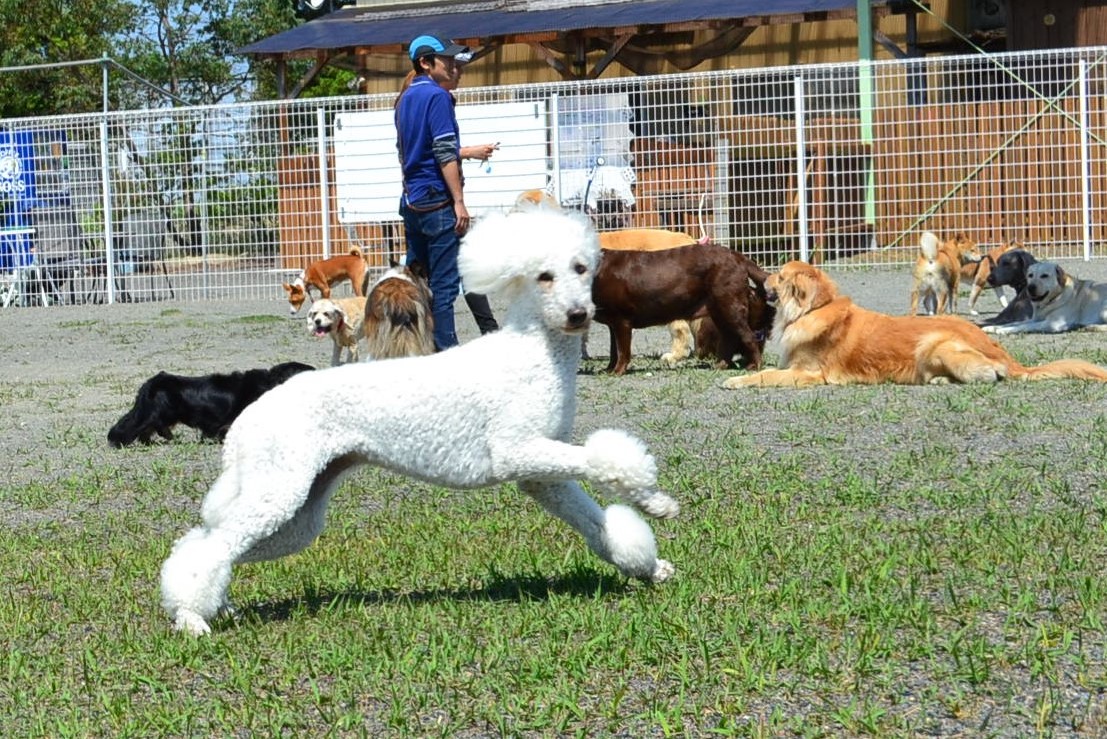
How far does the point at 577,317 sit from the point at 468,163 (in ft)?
46.6

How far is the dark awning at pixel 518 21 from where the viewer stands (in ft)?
71.9

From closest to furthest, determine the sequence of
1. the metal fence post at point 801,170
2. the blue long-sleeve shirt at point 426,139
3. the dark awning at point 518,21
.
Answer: the blue long-sleeve shirt at point 426,139 → the metal fence post at point 801,170 → the dark awning at point 518,21

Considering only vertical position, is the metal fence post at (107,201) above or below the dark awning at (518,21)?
below

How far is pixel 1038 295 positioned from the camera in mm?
13562

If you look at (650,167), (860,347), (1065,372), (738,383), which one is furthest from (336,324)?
(650,167)

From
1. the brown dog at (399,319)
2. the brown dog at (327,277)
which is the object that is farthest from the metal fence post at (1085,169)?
the brown dog at (399,319)

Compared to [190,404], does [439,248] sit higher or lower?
higher

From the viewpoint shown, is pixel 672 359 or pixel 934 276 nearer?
pixel 672 359

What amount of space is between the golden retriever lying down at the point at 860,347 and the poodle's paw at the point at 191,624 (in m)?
6.05

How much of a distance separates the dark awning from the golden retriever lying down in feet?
40.0

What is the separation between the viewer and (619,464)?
4.15 meters

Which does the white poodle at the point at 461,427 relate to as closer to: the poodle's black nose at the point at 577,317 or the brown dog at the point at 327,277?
the poodle's black nose at the point at 577,317

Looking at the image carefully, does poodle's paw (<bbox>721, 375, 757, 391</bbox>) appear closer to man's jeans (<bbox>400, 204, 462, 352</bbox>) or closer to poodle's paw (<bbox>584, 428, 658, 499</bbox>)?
man's jeans (<bbox>400, 204, 462, 352</bbox>)

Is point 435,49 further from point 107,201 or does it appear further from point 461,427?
point 107,201
